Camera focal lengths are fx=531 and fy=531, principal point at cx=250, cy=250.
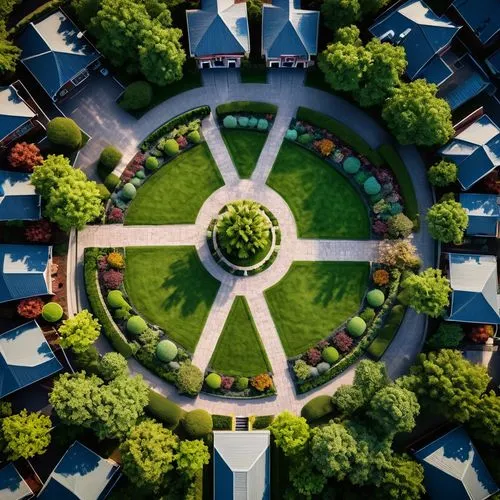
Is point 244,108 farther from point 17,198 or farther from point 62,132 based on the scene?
point 17,198

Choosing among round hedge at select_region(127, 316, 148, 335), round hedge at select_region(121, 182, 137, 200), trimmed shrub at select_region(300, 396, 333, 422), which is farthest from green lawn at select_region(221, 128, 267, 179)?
trimmed shrub at select_region(300, 396, 333, 422)

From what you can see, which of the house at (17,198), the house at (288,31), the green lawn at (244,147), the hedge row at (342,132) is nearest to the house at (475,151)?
the hedge row at (342,132)

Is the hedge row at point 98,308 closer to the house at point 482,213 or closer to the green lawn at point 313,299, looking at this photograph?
the green lawn at point 313,299

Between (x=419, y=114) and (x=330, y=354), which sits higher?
(x=419, y=114)

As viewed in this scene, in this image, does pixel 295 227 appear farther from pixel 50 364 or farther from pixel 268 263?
pixel 50 364

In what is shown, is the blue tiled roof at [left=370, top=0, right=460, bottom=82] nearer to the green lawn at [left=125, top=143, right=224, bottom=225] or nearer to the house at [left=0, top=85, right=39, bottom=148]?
the green lawn at [left=125, top=143, right=224, bottom=225]

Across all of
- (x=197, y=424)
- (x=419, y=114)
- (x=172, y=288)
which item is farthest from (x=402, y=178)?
(x=197, y=424)
